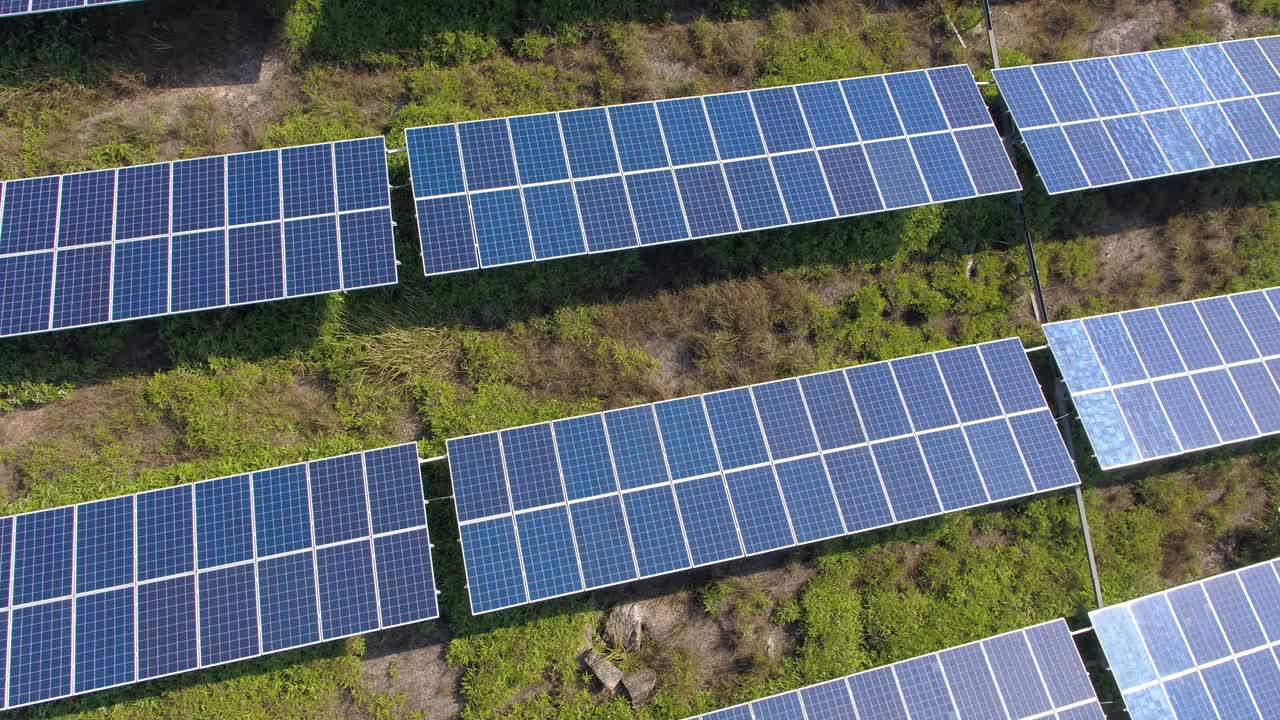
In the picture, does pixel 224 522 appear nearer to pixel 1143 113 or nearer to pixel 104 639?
pixel 104 639

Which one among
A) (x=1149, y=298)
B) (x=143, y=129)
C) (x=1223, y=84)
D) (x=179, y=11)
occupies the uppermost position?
(x=179, y=11)

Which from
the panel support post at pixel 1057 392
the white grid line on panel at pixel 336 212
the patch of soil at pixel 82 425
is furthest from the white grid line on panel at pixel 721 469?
the patch of soil at pixel 82 425

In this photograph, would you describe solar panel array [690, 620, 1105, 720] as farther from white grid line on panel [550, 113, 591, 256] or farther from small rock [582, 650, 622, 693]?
white grid line on panel [550, 113, 591, 256]

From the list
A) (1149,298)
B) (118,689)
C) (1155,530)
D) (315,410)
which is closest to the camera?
(118,689)

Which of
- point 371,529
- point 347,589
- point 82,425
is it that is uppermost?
point 82,425

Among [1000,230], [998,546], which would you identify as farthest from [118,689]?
[1000,230]

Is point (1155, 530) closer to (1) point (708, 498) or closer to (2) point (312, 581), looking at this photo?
(1) point (708, 498)

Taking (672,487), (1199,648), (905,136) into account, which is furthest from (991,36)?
(1199,648)
